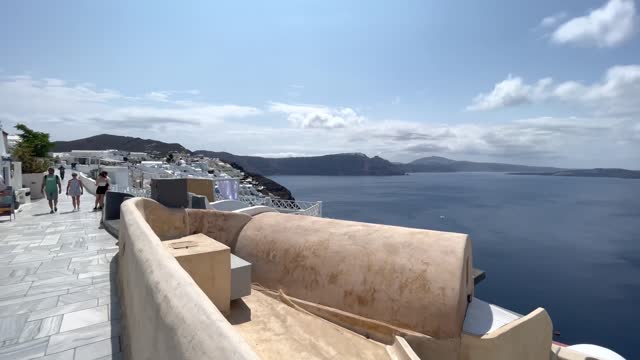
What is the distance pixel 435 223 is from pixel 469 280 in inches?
Answer: 2461

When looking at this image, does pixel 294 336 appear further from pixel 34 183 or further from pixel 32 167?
pixel 32 167

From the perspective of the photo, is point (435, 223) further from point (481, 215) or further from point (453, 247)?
point (453, 247)

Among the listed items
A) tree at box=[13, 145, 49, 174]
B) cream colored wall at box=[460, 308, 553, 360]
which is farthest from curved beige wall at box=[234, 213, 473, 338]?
tree at box=[13, 145, 49, 174]

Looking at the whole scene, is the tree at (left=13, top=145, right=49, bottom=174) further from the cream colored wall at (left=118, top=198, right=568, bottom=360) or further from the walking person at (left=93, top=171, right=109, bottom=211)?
the cream colored wall at (left=118, top=198, right=568, bottom=360)

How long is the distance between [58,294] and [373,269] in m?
5.35

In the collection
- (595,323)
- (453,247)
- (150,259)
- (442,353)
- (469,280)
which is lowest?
(595,323)

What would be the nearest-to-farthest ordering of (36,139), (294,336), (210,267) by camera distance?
1. (210,267)
2. (294,336)
3. (36,139)

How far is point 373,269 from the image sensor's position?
6469 mm

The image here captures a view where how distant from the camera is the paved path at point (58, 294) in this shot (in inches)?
160

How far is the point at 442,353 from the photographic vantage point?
18.6 ft

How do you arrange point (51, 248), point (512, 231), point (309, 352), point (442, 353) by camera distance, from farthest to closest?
point (512, 231)
point (51, 248)
point (442, 353)
point (309, 352)

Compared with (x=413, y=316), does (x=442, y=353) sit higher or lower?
lower

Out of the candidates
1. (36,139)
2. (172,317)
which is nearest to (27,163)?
(36,139)

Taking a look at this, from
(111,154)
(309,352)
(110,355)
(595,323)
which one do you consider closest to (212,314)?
(110,355)
